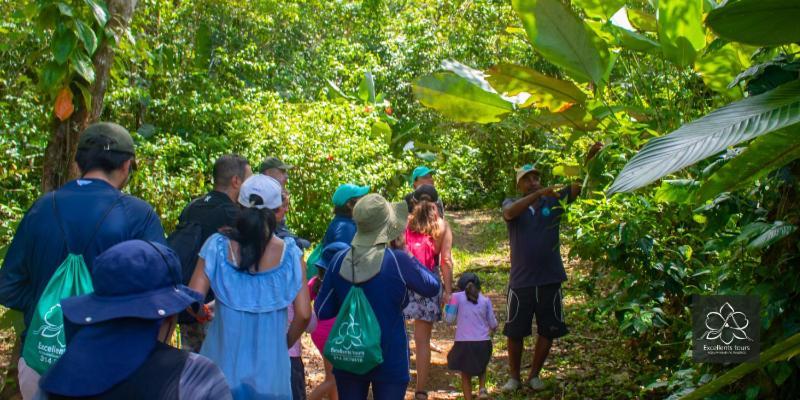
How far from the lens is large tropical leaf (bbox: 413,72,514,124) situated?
16.7 ft

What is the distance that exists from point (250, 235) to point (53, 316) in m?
0.95

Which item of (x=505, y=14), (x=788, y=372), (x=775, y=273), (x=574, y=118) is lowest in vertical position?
(x=788, y=372)

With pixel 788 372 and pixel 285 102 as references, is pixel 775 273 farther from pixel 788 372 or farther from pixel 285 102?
pixel 285 102

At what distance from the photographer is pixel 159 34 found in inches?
492

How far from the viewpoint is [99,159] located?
3736mm

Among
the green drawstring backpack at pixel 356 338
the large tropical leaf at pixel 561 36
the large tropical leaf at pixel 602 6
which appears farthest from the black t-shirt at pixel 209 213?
the large tropical leaf at pixel 602 6

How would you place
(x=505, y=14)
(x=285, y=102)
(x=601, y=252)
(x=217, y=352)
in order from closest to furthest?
(x=217, y=352)
(x=601, y=252)
(x=285, y=102)
(x=505, y=14)

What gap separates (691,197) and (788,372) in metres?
0.89

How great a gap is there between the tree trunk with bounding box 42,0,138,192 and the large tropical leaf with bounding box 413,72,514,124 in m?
2.00

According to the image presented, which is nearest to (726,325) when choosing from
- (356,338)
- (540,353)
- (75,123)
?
(356,338)

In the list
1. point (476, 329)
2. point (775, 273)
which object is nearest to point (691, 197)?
point (775, 273)

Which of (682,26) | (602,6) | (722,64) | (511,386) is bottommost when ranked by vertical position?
(511,386)

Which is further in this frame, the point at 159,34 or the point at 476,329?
the point at 159,34

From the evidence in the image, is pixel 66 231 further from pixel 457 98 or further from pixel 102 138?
pixel 457 98
